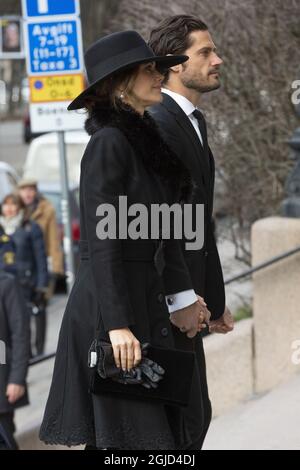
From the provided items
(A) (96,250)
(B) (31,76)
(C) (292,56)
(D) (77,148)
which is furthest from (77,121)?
(D) (77,148)

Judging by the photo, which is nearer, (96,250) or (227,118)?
(96,250)

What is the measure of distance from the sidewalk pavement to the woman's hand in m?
1.99

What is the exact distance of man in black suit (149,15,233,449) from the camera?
154 inches

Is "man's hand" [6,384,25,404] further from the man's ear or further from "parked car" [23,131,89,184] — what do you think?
"parked car" [23,131,89,184]

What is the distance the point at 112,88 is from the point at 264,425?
103 inches

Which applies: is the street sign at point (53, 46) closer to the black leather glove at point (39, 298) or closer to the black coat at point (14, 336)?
the black coat at point (14, 336)

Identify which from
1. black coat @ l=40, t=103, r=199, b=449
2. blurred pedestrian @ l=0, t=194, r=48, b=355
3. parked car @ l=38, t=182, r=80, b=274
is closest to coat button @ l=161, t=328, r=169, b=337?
black coat @ l=40, t=103, r=199, b=449

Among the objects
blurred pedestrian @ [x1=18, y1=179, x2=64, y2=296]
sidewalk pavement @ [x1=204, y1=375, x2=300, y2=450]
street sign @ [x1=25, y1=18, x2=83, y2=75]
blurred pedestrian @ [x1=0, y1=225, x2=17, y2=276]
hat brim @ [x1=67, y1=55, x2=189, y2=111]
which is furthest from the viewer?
blurred pedestrian @ [x1=18, y1=179, x2=64, y2=296]

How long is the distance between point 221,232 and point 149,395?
15.4ft

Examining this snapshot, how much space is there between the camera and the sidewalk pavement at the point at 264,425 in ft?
17.8

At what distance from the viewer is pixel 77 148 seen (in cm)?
1599

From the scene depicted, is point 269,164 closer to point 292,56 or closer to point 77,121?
point 292,56

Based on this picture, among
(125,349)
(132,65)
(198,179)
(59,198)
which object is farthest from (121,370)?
(59,198)

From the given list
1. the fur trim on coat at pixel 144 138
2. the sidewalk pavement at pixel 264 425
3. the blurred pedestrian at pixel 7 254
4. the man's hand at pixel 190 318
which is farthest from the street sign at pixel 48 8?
the man's hand at pixel 190 318
